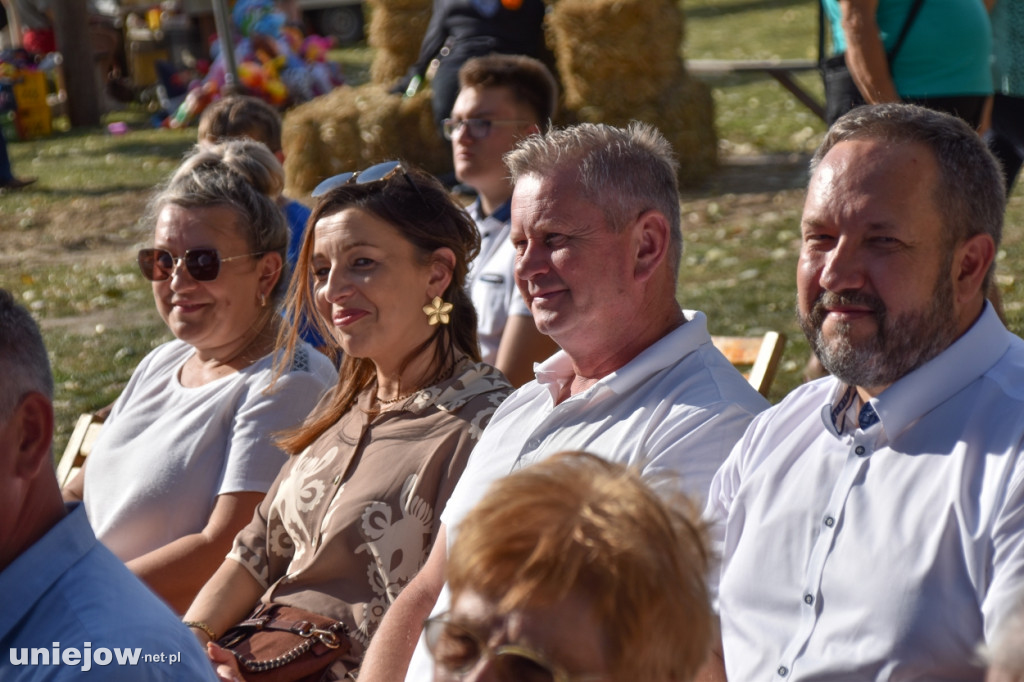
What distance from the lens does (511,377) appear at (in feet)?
13.1

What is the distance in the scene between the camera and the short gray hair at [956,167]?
2291 millimetres

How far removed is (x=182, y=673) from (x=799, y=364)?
14.4ft

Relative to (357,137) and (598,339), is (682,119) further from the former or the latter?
(598,339)

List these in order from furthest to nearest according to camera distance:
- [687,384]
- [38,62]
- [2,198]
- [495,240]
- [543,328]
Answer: [38,62] < [2,198] < [495,240] < [543,328] < [687,384]

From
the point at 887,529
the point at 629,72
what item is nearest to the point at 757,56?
the point at 629,72

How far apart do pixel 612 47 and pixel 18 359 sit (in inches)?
361

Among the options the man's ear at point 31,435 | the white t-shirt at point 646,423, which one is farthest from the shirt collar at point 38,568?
the white t-shirt at point 646,423

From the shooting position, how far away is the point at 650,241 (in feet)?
9.39

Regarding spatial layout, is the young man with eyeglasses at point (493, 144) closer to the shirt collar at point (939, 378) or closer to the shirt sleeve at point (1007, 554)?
the shirt collar at point (939, 378)

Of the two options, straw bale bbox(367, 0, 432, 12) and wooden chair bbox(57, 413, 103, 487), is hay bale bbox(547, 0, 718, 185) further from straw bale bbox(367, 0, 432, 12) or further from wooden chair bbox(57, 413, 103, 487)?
wooden chair bbox(57, 413, 103, 487)

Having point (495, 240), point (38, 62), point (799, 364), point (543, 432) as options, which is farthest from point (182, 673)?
point (38, 62)

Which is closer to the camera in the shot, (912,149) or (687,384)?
(912,149)

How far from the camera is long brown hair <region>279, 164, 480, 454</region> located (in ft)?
10.9

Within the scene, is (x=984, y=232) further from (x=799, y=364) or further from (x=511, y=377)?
(x=799, y=364)
